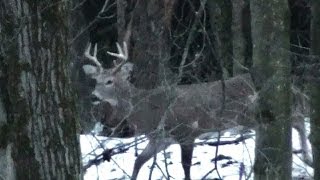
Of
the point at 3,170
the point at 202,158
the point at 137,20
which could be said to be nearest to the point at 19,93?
the point at 3,170

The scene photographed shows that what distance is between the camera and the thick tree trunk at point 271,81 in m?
5.29

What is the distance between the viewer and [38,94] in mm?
3371

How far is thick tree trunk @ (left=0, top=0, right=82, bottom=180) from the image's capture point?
3.34 meters

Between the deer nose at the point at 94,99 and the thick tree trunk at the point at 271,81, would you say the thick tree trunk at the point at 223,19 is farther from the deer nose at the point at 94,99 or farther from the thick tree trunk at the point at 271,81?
the thick tree trunk at the point at 271,81

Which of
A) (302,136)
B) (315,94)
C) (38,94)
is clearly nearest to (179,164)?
(302,136)

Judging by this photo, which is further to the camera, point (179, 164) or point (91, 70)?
point (91, 70)

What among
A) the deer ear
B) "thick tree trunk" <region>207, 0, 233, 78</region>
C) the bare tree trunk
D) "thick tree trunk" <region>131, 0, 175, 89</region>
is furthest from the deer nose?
"thick tree trunk" <region>207, 0, 233, 78</region>

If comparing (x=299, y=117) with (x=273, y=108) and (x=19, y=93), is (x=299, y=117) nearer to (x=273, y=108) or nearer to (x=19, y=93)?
(x=273, y=108)

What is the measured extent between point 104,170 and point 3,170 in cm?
437

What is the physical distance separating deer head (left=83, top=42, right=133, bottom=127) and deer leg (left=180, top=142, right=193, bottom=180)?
1.23 m

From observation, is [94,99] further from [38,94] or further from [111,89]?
[38,94]

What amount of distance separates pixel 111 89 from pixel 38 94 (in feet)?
21.0

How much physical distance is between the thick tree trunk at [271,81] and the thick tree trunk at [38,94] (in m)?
2.19

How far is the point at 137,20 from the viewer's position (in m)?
11.0
